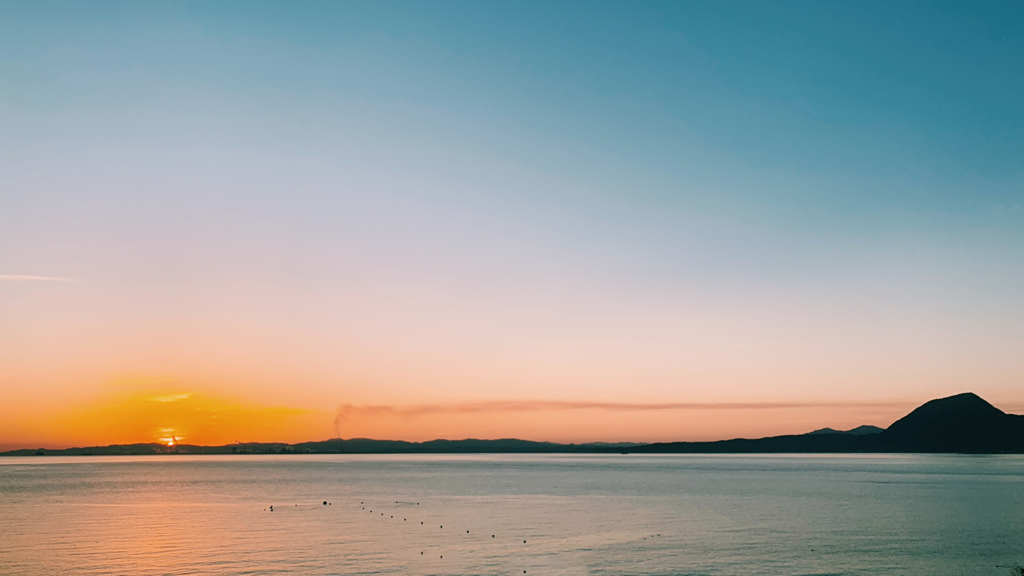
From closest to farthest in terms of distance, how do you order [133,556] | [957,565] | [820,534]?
[957,565] → [133,556] → [820,534]

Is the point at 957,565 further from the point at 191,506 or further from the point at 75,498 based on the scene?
the point at 75,498

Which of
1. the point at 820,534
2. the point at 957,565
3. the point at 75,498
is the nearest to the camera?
the point at 957,565

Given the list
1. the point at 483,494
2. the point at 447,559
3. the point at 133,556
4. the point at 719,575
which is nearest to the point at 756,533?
the point at 719,575

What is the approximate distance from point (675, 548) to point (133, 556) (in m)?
40.7

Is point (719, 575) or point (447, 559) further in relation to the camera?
point (447, 559)

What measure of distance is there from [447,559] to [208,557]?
57.9 ft

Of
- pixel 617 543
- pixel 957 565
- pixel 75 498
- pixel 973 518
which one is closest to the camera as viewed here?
pixel 957 565

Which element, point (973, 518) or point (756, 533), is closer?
point (756, 533)

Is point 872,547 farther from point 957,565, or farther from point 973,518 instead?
point 973,518

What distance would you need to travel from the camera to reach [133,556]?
50.4 meters

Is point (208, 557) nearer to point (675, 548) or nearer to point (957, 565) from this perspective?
point (675, 548)

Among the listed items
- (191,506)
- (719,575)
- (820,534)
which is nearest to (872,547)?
(820,534)

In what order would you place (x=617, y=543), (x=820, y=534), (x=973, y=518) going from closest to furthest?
(x=617, y=543) < (x=820, y=534) < (x=973, y=518)

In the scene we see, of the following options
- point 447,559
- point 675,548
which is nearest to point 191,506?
point 447,559
